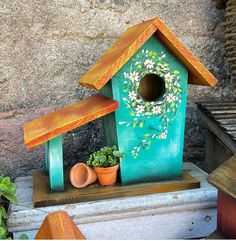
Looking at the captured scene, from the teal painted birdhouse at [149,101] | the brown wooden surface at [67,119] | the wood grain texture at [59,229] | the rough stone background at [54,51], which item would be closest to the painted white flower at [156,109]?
the teal painted birdhouse at [149,101]

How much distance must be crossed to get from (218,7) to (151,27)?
1.62 ft

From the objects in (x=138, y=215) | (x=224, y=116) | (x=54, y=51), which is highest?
(x=54, y=51)

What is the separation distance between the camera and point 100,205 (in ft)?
3.09

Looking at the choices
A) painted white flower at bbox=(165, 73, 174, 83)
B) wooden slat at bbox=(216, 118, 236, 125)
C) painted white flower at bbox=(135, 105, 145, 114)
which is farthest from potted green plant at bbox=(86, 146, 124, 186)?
wooden slat at bbox=(216, 118, 236, 125)

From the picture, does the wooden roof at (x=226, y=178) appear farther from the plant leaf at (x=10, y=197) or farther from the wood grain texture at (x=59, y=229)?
the plant leaf at (x=10, y=197)

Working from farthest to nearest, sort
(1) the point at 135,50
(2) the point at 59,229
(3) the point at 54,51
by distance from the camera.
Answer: (3) the point at 54,51 < (1) the point at 135,50 < (2) the point at 59,229

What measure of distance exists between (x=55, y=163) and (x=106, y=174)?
0.42ft

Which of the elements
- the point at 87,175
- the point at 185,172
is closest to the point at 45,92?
the point at 87,175

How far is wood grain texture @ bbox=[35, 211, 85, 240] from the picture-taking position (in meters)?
0.61

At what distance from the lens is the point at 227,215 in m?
0.84

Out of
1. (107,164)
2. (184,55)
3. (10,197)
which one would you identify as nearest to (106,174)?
(107,164)

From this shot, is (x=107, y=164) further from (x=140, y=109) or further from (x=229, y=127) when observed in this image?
(x=229, y=127)

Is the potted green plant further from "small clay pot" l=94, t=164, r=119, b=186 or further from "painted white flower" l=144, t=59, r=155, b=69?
"painted white flower" l=144, t=59, r=155, b=69

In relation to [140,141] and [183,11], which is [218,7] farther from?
[140,141]
